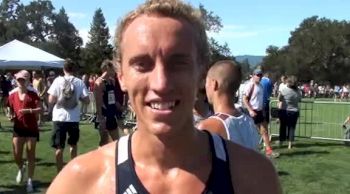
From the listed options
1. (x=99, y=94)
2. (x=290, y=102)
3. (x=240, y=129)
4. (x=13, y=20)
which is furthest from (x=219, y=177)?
(x=13, y=20)

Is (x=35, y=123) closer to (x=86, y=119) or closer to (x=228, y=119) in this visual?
(x=228, y=119)

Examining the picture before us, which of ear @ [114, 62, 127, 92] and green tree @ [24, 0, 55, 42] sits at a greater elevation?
green tree @ [24, 0, 55, 42]

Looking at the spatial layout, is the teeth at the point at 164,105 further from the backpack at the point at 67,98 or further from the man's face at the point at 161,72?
the backpack at the point at 67,98

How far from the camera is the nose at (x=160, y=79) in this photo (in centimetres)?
189

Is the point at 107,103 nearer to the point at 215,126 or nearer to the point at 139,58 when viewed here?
the point at 215,126

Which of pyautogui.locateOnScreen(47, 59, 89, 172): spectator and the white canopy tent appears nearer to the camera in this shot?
pyautogui.locateOnScreen(47, 59, 89, 172): spectator

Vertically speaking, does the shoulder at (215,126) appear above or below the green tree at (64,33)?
below

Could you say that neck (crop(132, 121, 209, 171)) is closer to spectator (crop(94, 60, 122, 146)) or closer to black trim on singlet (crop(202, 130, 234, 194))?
black trim on singlet (crop(202, 130, 234, 194))

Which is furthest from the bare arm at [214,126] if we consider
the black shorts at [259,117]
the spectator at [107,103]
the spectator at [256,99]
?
the black shorts at [259,117]

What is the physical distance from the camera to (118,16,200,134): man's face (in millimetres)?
1892

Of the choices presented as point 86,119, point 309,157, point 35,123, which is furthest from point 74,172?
point 86,119

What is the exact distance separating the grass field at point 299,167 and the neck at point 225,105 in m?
4.65

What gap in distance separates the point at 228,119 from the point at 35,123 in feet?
17.2

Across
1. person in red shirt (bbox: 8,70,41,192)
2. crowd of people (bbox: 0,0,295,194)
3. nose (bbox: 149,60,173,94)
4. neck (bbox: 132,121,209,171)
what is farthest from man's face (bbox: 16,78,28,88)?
nose (bbox: 149,60,173,94)
